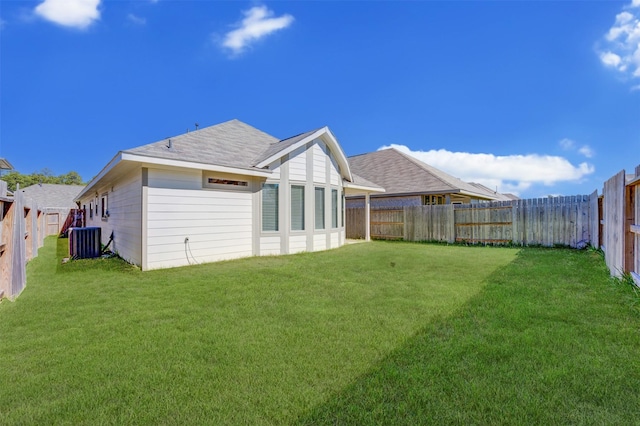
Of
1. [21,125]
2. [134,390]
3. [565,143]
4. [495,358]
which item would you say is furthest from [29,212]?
[565,143]

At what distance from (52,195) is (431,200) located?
39.3 m

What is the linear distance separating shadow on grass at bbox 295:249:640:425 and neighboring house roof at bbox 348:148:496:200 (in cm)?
1188

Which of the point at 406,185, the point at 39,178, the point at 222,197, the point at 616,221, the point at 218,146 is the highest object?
the point at 39,178

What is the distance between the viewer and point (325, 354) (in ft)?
8.87

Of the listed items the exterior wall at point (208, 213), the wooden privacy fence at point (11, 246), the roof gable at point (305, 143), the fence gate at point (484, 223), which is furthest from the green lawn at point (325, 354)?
the fence gate at point (484, 223)

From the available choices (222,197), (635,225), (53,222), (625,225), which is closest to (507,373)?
(635,225)

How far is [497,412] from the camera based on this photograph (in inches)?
73.0

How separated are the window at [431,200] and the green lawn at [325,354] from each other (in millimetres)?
10762

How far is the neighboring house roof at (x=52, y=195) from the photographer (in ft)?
100

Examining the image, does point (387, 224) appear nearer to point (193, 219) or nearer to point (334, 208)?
point (334, 208)

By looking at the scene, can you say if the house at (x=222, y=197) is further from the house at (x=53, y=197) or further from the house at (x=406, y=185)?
the house at (x=53, y=197)

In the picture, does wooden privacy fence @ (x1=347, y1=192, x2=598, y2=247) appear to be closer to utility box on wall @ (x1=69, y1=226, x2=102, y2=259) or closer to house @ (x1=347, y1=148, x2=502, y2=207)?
house @ (x1=347, y1=148, x2=502, y2=207)

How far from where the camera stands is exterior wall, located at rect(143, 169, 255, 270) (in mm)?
7398

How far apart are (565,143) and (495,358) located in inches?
618
